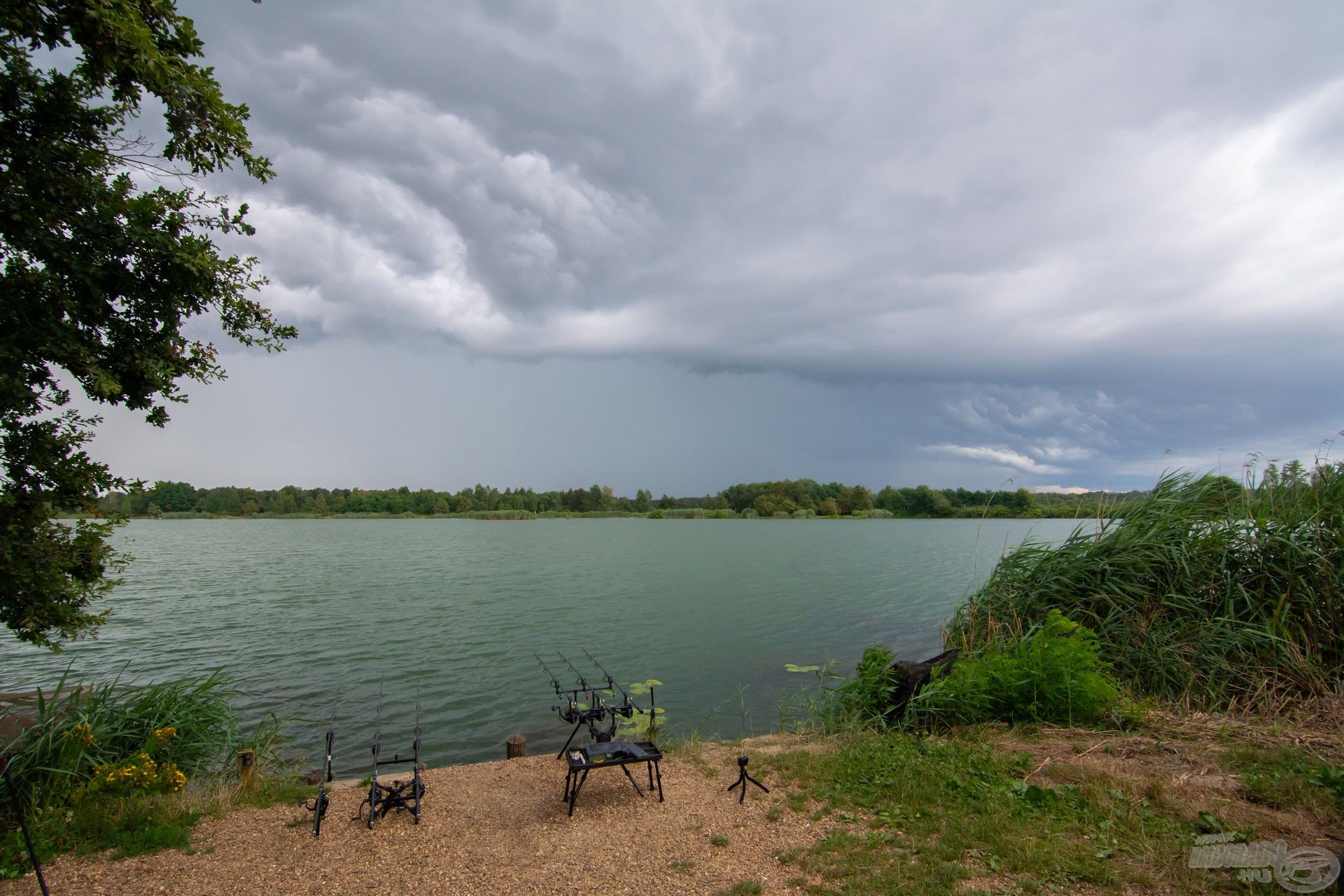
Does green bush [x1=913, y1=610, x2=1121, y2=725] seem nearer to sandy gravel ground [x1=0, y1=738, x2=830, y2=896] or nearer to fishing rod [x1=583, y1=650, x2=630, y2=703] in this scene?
sandy gravel ground [x1=0, y1=738, x2=830, y2=896]

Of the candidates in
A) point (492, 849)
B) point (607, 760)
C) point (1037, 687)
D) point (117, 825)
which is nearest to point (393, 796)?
point (492, 849)

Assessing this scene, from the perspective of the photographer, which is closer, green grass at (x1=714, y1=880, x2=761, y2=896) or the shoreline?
green grass at (x1=714, y1=880, x2=761, y2=896)

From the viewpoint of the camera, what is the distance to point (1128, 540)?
31.0ft

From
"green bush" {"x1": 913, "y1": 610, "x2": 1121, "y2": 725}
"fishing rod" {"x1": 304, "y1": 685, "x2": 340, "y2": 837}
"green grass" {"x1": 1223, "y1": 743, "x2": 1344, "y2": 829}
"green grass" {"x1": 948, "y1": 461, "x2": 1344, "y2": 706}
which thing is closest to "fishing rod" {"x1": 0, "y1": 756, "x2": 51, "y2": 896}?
"fishing rod" {"x1": 304, "y1": 685, "x2": 340, "y2": 837}

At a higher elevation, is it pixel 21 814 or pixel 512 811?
pixel 21 814

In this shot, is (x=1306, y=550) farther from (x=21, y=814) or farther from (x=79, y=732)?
(x=79, y=732)

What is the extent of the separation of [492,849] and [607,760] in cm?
123

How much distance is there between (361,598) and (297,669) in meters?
9.39

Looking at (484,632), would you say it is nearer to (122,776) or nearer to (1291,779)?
(122,776)

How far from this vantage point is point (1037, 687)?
24.7 ft

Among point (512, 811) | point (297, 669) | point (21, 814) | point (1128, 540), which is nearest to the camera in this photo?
point (21, 814)

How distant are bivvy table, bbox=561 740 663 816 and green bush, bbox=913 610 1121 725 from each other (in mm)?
3609

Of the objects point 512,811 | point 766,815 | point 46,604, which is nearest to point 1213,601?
point 766,815

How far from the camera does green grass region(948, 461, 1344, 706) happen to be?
766 centimetres
